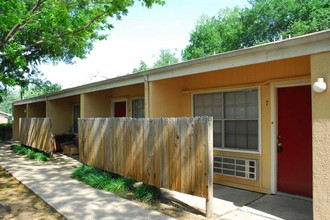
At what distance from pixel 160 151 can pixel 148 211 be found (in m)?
1.12

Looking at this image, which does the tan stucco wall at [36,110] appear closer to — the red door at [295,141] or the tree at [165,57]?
the red door at [295,141]

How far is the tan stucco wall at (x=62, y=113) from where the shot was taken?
13555mm

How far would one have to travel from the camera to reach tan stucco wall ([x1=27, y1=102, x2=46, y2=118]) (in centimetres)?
1648

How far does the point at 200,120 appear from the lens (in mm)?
4727

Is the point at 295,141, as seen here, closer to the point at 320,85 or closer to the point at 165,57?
the point at 320,85

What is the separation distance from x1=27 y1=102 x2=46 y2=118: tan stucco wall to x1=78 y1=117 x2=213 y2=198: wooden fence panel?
1044 centimetres

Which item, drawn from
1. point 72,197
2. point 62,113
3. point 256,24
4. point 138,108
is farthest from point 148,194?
point 256,24

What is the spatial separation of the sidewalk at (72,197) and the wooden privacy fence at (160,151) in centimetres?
67

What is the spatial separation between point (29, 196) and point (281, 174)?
17.5 feet

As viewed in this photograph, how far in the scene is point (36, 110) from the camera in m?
16.9

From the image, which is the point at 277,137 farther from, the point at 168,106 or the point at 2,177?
the point at 2,177

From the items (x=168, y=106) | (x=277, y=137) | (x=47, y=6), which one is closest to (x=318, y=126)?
(x=277, y=137)

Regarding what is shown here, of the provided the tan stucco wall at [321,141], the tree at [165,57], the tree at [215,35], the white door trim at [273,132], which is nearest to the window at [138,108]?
the white door trim at [273,132]

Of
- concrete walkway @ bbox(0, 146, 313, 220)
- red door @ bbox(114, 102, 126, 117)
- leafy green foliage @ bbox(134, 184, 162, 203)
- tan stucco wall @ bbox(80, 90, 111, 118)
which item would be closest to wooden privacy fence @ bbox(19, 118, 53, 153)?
tan stucco wall @ bbox(80, 90, 111, 118)
